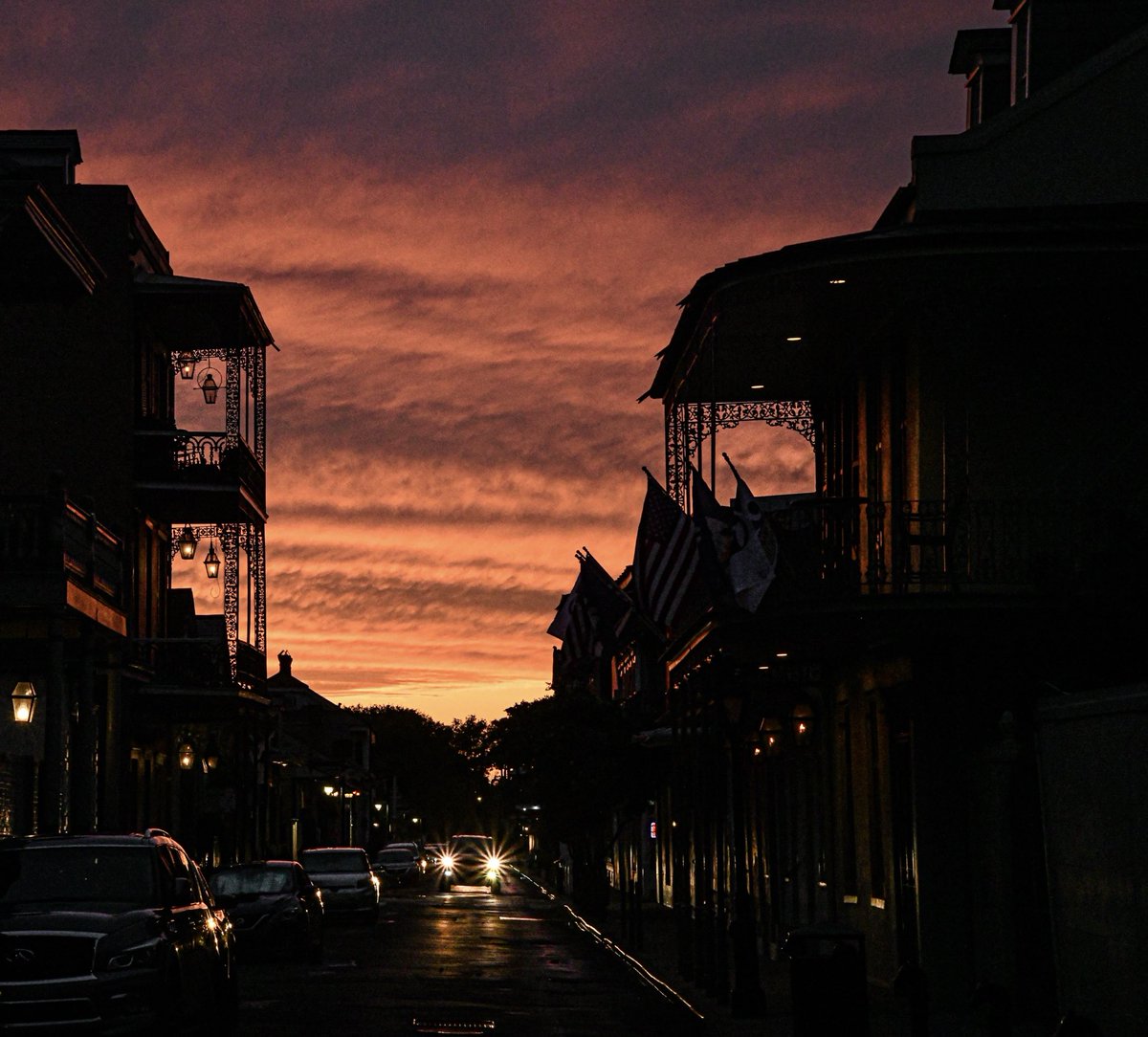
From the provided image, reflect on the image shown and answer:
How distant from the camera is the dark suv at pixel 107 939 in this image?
14.9 meters

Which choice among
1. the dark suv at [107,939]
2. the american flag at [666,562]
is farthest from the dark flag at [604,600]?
the dark suv at [107,939]

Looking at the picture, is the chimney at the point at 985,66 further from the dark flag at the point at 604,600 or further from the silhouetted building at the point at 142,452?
the silhouetted building at the point at 142,452

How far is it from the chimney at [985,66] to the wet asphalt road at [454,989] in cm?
1314

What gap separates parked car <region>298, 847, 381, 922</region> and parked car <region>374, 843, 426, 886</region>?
31359mm

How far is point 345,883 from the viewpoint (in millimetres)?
43250

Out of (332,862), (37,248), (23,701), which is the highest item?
(37,248)

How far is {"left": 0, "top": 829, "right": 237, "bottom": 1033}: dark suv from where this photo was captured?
14.9m

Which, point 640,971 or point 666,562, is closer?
point 666,562

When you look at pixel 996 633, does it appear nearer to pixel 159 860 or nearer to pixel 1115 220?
pixel 1115 220

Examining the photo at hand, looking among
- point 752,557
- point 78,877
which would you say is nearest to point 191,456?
point 752,557

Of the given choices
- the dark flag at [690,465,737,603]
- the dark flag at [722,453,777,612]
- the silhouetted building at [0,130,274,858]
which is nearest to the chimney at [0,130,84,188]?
the silhouetted building at [0,130,274,858]

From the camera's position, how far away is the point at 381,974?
86.7 ft

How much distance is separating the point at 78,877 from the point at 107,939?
1.51m

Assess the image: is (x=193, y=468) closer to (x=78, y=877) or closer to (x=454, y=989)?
(x=454, y=989)
